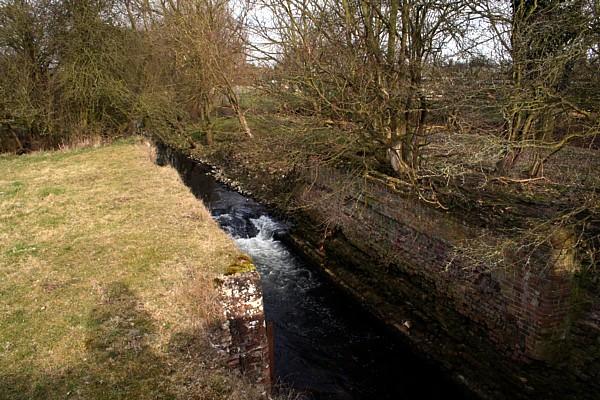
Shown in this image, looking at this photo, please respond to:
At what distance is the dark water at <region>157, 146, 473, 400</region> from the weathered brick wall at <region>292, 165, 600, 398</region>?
1.72ft

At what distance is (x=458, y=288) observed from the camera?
795 cm

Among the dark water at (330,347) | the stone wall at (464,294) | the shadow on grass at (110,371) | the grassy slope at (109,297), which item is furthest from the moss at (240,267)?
the stone wall at (464,294)

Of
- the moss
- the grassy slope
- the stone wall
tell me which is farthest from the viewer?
the stone wall

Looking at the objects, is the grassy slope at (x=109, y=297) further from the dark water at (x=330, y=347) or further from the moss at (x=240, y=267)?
the dark water at (x=330, y=347)

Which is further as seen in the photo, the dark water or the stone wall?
the dark water

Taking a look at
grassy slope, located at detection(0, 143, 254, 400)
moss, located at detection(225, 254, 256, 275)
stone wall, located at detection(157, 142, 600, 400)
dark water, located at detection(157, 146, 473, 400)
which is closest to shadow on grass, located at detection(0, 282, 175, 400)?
grassy slope, located at detection(0, 143, 254, 400)

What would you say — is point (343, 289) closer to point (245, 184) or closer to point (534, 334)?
point (534, 334)

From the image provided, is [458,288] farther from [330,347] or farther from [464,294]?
[330,347]

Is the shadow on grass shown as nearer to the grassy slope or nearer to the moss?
the grassy slope

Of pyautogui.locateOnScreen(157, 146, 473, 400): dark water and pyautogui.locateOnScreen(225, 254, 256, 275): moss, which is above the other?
pyautogui.locateOnScreen(225, 254, 256, 275): moss

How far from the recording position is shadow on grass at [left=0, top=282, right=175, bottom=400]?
177 inches

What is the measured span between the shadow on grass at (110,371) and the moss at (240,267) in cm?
125

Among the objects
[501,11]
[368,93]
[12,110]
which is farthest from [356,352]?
[12,110]

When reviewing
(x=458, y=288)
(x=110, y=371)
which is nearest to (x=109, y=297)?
(x=110, y=371)
